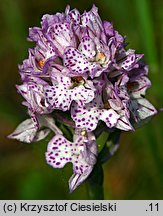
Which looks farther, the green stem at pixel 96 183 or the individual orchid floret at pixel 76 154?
the green stem at pixel 96 183

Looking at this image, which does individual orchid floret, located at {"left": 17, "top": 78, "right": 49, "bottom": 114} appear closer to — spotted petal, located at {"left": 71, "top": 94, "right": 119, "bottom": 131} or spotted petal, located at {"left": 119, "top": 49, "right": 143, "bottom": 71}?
spotted petal, located at {"left": 71, "top": 94, "right": 119, "bottom": 131}

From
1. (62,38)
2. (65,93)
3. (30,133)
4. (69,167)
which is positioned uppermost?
(62,38)

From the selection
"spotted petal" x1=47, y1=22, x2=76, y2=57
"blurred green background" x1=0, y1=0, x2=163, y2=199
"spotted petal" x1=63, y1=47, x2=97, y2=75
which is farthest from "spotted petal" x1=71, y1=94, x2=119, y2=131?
"blurred green background" x1=0, y1=0, x2=163, y2=199

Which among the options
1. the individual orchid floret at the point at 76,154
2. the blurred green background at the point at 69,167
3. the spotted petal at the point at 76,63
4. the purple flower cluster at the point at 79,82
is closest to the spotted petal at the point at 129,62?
the purple flower cluster at the point at 79,82

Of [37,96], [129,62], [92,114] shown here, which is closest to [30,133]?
[37,96]

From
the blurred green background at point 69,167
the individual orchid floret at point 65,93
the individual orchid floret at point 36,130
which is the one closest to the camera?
the individual orchid floret at point 65,93

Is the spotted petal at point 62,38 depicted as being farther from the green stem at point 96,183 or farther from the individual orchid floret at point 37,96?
the green stem at point 96,183

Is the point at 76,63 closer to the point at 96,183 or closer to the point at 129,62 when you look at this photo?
the point at 129,62

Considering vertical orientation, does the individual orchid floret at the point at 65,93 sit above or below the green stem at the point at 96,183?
above
